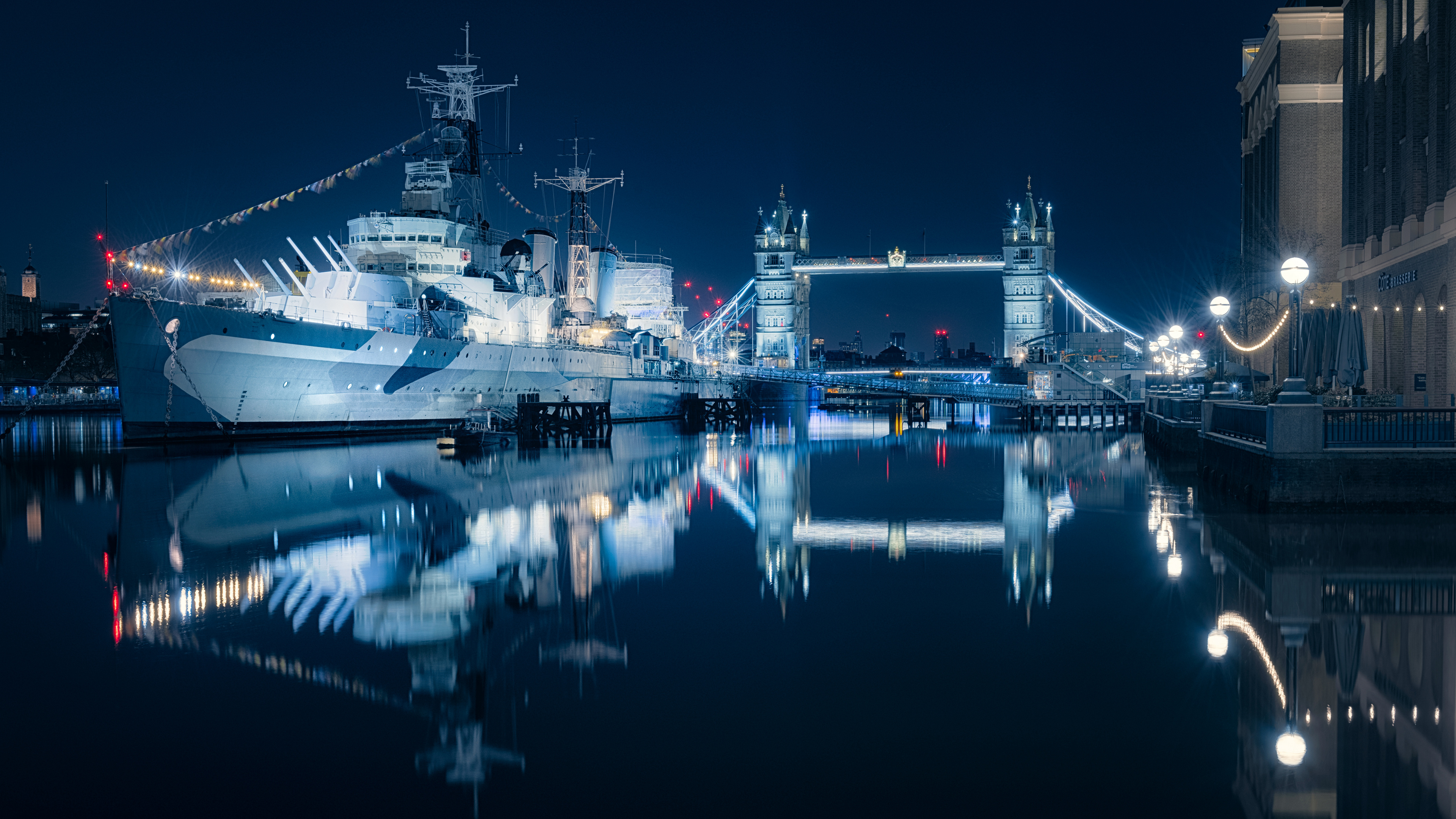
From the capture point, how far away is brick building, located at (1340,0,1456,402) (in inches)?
821

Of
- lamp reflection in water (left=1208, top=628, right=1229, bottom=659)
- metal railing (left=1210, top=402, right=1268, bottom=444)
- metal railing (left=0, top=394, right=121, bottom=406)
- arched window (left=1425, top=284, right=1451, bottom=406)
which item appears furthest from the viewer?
metal railing (left=0, top=394, right=121, bottom=406)

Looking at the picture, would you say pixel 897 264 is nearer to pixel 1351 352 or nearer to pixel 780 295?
pixel 780 295

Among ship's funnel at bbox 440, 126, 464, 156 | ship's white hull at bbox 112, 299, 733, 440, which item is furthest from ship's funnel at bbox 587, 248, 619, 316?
ship's white hull at bbox 112, 299, 733, 440

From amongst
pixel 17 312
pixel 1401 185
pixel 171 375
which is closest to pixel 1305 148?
pixel 1401 185

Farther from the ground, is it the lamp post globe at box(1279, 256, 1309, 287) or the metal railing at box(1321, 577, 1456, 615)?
the lamp post globe at box(1279, 256, 1309, 287)

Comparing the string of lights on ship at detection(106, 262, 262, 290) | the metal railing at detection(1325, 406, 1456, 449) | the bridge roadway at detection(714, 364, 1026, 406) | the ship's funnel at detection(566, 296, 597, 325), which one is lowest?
the metal railing at detection(1325, 406, 1456, 449)

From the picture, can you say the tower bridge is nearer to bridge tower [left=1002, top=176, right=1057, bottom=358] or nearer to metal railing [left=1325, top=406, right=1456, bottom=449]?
bridge tower [left=1002, top=176, right=1057, bottom=358]

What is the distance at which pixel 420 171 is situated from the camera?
43.8 meters

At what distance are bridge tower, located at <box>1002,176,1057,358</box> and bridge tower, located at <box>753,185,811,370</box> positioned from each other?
20.9m

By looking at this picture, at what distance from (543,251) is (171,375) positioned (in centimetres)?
2426

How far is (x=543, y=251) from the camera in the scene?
53.1 meters

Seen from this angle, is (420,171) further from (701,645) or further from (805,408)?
(805,408)

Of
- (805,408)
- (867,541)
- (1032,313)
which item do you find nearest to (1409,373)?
(867,541)

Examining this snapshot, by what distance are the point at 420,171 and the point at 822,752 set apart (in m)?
41.9
